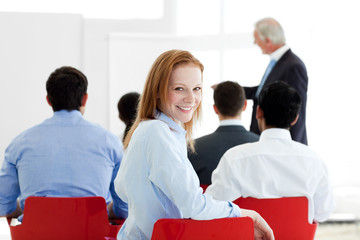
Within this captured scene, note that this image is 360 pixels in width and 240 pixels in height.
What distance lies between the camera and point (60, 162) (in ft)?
7.68

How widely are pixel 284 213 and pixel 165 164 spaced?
688 millimetres

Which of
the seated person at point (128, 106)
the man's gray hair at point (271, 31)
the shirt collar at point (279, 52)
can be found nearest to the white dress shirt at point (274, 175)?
the seated person at point (128, 106)

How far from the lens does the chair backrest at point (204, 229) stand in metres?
1.25

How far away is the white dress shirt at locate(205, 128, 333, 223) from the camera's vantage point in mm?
2104

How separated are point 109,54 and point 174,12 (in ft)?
3.13

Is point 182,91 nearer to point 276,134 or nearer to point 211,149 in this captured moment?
point 276,134

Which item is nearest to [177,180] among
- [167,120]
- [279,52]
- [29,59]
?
[167,120]

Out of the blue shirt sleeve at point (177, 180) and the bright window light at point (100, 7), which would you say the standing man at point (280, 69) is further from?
the blue shirt sleeve at point (177, 180)

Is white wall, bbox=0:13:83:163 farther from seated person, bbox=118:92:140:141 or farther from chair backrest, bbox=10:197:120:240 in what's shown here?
chair backrest, bbox=10:197:120:240

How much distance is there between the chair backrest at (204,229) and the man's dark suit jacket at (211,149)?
1437 mm

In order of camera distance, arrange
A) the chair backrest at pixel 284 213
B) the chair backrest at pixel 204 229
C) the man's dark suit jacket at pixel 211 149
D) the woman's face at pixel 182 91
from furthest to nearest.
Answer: the man's dark suit jacket at pixel 211 149, the chair backrest at pixel 284 213, the woman's face at pixel 182 91, the chair backrest at pixel 204 229

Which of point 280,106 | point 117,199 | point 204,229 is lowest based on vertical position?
point 117,199

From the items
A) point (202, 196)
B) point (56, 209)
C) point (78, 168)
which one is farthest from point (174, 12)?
point (202, 196)

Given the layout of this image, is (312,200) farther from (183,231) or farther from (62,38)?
(62,38)
